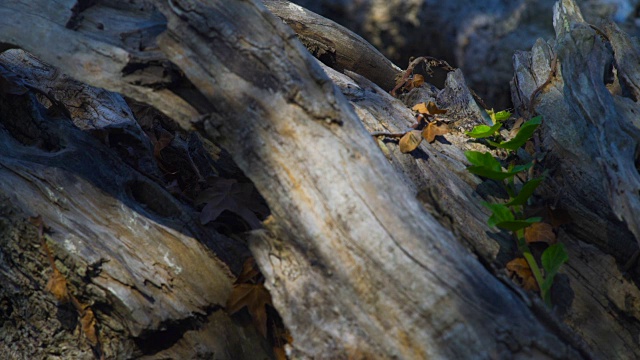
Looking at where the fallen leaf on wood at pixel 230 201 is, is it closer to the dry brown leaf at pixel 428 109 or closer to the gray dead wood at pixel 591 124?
the dry brown leaf at pixel 428 109

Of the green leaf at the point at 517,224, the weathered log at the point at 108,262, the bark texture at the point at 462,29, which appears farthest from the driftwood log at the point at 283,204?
the bark texture at the point at 462,29

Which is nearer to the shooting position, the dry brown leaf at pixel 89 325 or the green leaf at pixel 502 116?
the dry brown leaf at pixel 89 325

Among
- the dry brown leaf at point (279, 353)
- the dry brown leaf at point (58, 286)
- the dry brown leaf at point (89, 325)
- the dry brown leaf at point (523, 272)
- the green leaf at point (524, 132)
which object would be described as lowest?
the dry brown leaf at point (89, 325)

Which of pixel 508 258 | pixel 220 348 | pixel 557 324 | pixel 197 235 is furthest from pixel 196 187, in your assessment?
pixel 557 324

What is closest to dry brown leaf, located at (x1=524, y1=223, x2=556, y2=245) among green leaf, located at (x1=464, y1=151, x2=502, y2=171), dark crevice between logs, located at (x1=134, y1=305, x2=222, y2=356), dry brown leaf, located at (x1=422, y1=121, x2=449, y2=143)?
green leaf, located at (x1=464, y1=151, x2=502, y2=171)

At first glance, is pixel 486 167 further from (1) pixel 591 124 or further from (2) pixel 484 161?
(1) pixel 591 124

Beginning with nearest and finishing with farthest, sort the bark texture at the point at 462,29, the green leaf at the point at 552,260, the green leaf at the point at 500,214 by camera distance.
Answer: the green leaf at the point at 552,260 < the green leaf at the point at 500,214 < the bark texture at the point at 462,29
